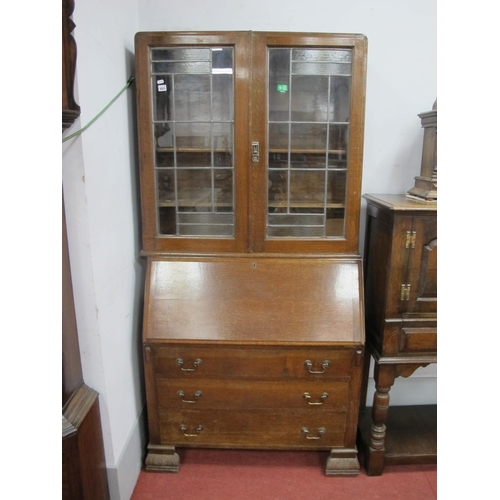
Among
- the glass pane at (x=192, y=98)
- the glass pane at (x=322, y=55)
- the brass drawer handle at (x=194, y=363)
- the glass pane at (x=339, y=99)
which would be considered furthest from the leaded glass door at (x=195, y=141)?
the brass drawer handle at (x=194, y=363)

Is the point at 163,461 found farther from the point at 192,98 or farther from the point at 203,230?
the point at 192,98

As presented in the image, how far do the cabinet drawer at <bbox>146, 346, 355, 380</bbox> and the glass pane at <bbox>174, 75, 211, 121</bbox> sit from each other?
0.96 m

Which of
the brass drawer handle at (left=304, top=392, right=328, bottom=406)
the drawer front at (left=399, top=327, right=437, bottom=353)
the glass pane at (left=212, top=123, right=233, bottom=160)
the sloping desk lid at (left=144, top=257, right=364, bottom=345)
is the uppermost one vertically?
the glass pane at (left=212, top=123, right=233, bottom=160)

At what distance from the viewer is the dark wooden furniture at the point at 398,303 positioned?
1496 millimetres

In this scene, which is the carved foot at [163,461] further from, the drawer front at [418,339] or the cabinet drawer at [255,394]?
the drawer front at [418,339]

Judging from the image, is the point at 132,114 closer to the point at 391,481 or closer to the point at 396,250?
the point at 396,250

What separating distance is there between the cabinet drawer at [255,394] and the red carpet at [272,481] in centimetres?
33

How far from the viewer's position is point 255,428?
1673mm

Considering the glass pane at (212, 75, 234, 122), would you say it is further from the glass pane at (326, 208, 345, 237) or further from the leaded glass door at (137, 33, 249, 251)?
the glass pane at (326, 208, 345, 237)

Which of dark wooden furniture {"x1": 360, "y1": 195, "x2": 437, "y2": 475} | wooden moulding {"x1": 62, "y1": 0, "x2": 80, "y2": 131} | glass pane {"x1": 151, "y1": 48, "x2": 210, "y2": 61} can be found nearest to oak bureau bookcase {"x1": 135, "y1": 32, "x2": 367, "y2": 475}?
glass pane {"x1": 151, "y1": 48, "x2": 210, "y2": 61}

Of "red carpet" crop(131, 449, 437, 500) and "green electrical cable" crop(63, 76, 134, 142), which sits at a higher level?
"green electrical cable" crop(63, 76, 134, 142)

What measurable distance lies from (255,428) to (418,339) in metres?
0.79

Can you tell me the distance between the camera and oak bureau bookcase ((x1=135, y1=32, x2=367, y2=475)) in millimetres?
1541
